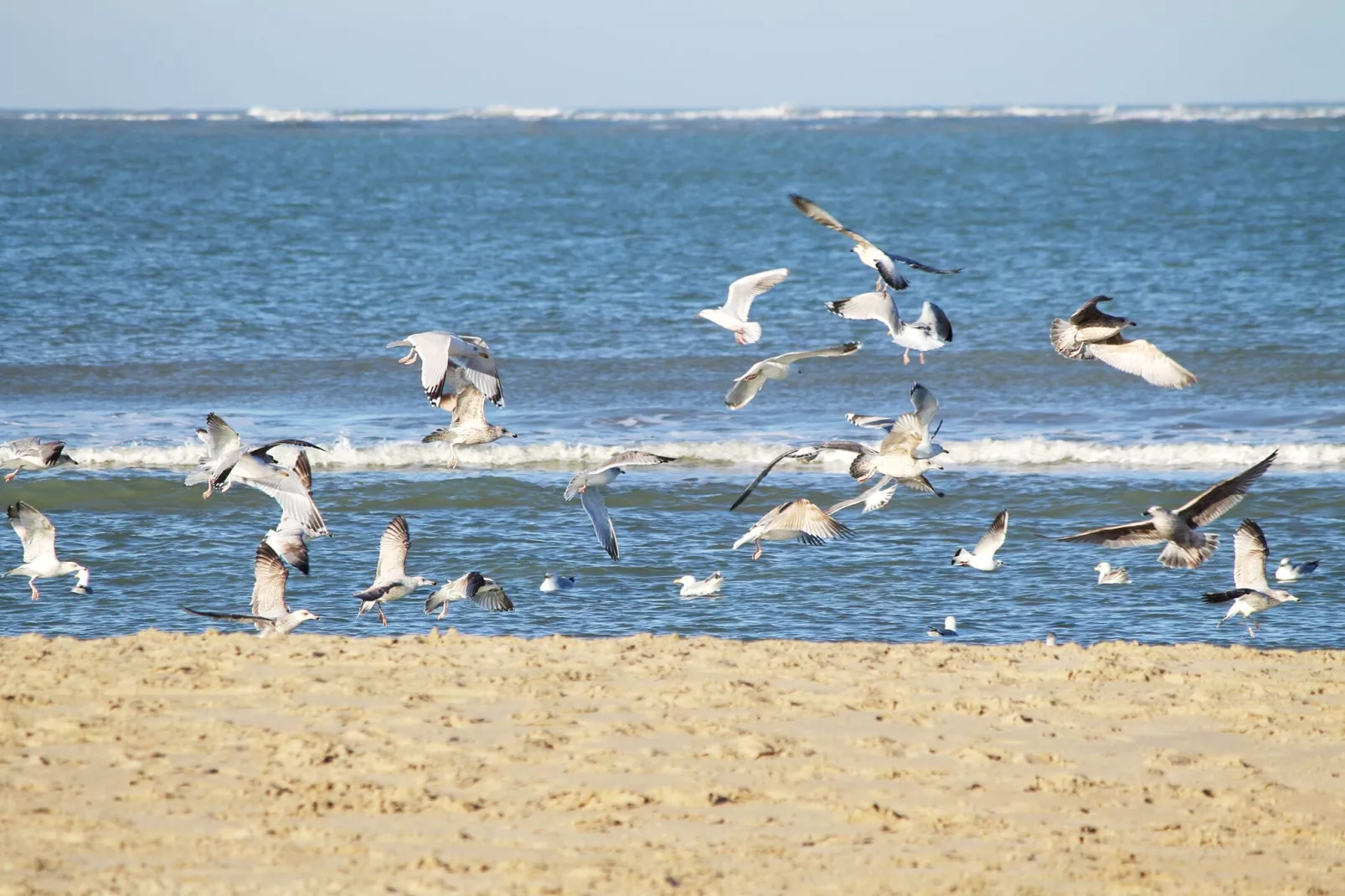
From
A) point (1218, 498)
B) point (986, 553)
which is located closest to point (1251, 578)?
point (1218, 498)

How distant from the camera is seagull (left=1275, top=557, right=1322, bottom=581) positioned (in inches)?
396

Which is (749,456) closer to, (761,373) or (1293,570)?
(761,373)

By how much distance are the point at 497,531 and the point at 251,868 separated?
6.91 m

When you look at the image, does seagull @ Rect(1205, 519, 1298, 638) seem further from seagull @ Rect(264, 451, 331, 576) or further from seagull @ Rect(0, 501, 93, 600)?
seagull @ Rect(0, 501, 93, 600)

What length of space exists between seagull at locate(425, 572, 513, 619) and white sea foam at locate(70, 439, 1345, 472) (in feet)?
16.0

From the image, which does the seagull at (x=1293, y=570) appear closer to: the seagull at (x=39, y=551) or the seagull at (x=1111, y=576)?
the seagull at (x=1111, y=576)

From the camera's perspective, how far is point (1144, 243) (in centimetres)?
3453

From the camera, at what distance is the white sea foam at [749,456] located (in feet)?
47.0

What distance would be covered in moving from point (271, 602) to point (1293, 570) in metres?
6.77

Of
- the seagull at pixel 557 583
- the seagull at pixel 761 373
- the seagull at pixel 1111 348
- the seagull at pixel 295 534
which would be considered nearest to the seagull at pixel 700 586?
the seagull at pixel 557 583

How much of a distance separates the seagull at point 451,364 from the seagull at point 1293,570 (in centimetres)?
542

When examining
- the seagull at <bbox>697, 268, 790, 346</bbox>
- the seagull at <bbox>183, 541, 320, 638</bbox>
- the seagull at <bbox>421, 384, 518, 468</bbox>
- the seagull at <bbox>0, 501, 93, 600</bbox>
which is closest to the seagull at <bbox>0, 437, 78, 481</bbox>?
the seagull at <bbox>0, 501, 93, 600</bbox>

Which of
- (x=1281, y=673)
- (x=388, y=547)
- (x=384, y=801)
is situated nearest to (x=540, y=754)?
(x=384, y=801)

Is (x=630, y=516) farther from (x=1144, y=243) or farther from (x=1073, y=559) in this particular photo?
(x=1144, y=243)
